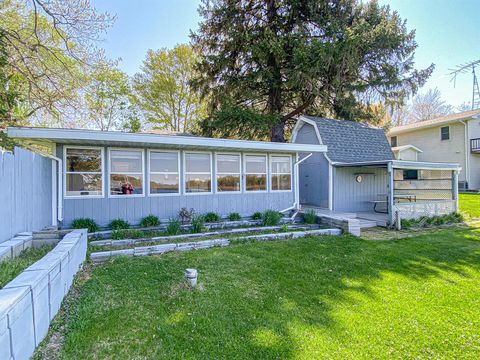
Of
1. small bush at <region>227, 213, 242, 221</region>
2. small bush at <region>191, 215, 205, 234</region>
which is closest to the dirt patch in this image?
small bush at <region>191, 215, 205, 234</region>

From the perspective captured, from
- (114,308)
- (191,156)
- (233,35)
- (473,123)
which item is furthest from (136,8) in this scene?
(473,123)

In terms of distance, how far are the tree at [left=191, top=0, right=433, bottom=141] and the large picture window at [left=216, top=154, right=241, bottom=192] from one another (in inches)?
199

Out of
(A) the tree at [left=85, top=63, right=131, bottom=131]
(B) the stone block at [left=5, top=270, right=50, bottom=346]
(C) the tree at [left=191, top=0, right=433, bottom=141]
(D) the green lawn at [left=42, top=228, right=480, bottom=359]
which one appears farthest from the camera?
(A) the tree at [left=85, top=63, right=131, bottom=131]

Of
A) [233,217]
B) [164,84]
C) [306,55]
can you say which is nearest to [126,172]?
[233,217]

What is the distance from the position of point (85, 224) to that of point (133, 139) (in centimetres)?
243

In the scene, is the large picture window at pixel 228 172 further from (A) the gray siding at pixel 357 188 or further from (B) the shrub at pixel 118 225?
(A) the gray siding at pixel 357 188

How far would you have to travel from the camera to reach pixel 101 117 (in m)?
18.4

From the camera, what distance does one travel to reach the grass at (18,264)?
8.69ft

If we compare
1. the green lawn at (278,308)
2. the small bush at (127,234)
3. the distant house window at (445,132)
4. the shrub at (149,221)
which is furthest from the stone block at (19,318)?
the distant house window at (445,132)

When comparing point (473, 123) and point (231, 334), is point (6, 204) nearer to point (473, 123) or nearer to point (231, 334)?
point (231, 334)

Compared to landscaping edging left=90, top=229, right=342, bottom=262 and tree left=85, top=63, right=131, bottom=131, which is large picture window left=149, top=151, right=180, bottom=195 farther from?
tree left=85, top=63, right=131, bottom=131

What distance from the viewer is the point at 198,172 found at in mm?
8102

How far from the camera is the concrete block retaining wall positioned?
6.20 feet

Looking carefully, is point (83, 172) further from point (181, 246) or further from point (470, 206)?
point (470, 206)
